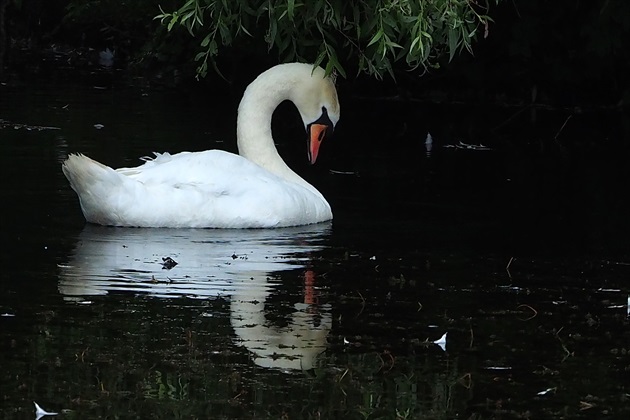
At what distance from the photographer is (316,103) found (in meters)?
12.4

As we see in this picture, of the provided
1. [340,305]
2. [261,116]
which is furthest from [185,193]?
[340,305]

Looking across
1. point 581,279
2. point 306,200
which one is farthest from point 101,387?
point 306,200

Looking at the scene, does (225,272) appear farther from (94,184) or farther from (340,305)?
(94,184)

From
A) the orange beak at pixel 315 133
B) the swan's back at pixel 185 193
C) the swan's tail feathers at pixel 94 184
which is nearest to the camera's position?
the swan's tail feathers at pixel 94 184

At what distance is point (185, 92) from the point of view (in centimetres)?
Result: 2705

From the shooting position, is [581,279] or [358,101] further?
[358,101]

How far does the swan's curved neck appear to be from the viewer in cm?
1241

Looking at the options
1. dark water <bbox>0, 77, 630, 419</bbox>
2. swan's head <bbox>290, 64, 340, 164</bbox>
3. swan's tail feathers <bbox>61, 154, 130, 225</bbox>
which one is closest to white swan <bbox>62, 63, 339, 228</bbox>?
swan's tail feathers <bbox>61, 154, 130, 225</bbox>

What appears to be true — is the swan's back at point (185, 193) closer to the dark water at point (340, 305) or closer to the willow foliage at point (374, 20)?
the dark water at point (340, 305)

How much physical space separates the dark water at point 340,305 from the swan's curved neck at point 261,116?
0.73 m

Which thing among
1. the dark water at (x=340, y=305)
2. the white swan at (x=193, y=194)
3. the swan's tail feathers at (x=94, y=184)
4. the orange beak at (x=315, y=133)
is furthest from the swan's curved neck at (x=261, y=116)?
the swan's tail feathers at (x=94, y=184)

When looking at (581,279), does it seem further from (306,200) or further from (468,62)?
(468,62)

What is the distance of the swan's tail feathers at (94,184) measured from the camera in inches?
409

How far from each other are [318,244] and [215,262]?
1.25 metres
